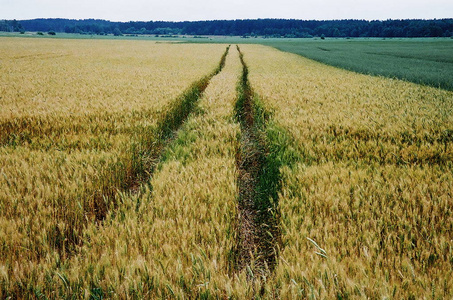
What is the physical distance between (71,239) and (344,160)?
3.30 metres

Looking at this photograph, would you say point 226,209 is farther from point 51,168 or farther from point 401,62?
point 401,62

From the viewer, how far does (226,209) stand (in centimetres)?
237

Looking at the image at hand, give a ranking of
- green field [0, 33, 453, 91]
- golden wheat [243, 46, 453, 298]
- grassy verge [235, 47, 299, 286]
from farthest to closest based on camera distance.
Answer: green field [0, 33, 453, 91] < grassy verge [235, 47, 299, 286] < golden wheat [243, 46, 453, 298]

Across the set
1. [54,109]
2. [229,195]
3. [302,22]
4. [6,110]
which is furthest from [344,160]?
[302,22]

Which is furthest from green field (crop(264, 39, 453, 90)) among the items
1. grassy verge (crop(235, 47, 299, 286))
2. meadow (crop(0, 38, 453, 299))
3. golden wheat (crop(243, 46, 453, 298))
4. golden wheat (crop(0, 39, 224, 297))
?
golden wheat (crop(0, 39, 224, 297))

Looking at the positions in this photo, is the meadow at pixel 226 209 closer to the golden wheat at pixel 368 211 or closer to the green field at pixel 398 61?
the golden wheat at pixel 368 211

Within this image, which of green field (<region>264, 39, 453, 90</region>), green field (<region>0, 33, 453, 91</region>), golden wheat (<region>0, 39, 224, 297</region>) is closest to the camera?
golden wheat (<region>0, 39, 224, 297</region>)

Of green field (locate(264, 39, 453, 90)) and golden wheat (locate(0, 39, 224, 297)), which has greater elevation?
green field (locate(264, 39, 453, 90))

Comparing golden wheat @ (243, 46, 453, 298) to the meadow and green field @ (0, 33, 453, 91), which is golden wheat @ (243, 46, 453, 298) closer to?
the meadow

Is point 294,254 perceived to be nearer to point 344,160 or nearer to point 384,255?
point 384,255

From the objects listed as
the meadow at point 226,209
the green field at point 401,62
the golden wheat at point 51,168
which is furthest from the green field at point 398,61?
the golden wheat at point 51,168

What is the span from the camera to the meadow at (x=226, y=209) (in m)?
1.54

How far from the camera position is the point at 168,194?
2709 millimetres

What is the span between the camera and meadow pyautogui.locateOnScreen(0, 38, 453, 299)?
154cm
